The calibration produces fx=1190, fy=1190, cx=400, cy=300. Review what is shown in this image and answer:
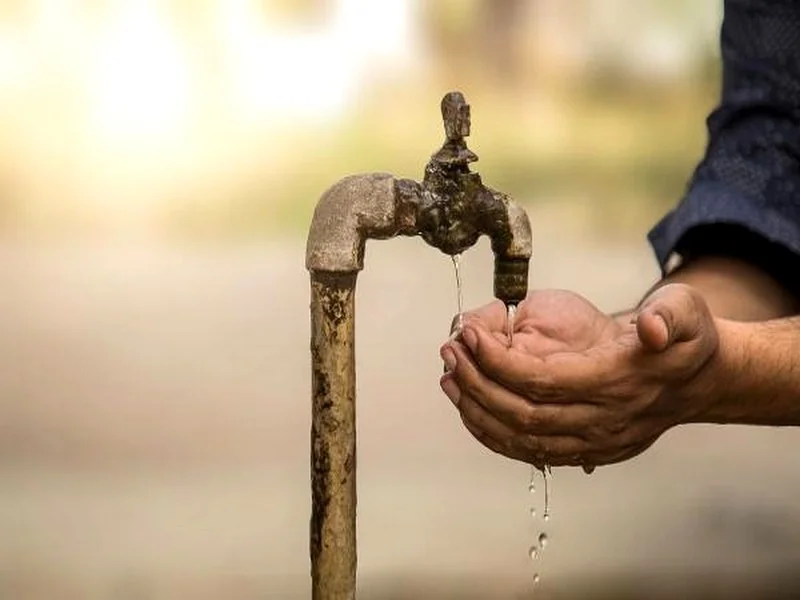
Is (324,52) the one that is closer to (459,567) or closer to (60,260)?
(60,260)

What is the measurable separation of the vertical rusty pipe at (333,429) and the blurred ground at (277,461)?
2.24 feet

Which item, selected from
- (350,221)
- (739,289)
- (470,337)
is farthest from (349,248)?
(739,289)

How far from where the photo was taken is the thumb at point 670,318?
656 millimetres

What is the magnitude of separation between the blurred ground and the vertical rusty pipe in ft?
2.24

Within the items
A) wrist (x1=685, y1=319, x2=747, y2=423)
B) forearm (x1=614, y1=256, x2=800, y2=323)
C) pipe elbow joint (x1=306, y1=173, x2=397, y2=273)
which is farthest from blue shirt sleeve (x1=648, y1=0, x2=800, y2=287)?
pipe elbow joint (x1=306, y1=173, x2=397, y2=273)

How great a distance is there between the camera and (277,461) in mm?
1317

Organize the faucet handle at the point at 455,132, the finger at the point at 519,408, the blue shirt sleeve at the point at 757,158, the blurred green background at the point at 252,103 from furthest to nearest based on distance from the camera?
the blurred green background at the point at 252,103 → the blue shirt sleeve at the point at 757,158 → the finger at the point at 519,408 → the faucet handle at the point at 455,132

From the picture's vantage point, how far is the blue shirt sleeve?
2.87ft

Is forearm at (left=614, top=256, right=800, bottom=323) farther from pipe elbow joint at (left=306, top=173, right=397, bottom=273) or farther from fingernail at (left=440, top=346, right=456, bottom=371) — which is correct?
pipe elbow joint at (left=306, top=173, right=397, bottom=273)

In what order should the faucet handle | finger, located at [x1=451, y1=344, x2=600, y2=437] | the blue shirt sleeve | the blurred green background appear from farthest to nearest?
the blurred green background → the blue shirt sleeve → finger, located at [x1=451, y1=344, x2=600, y2=437] → the faucet handle

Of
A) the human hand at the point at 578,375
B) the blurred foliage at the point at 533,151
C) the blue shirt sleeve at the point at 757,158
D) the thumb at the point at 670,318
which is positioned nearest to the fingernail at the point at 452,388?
the human hand at the point at 578,375

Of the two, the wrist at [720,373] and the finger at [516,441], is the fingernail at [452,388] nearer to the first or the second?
the finger at [516,441]

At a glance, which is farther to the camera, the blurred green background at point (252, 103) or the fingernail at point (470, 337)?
the blurred green background at point (252, 103)

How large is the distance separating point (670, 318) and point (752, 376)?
0.15 metres
